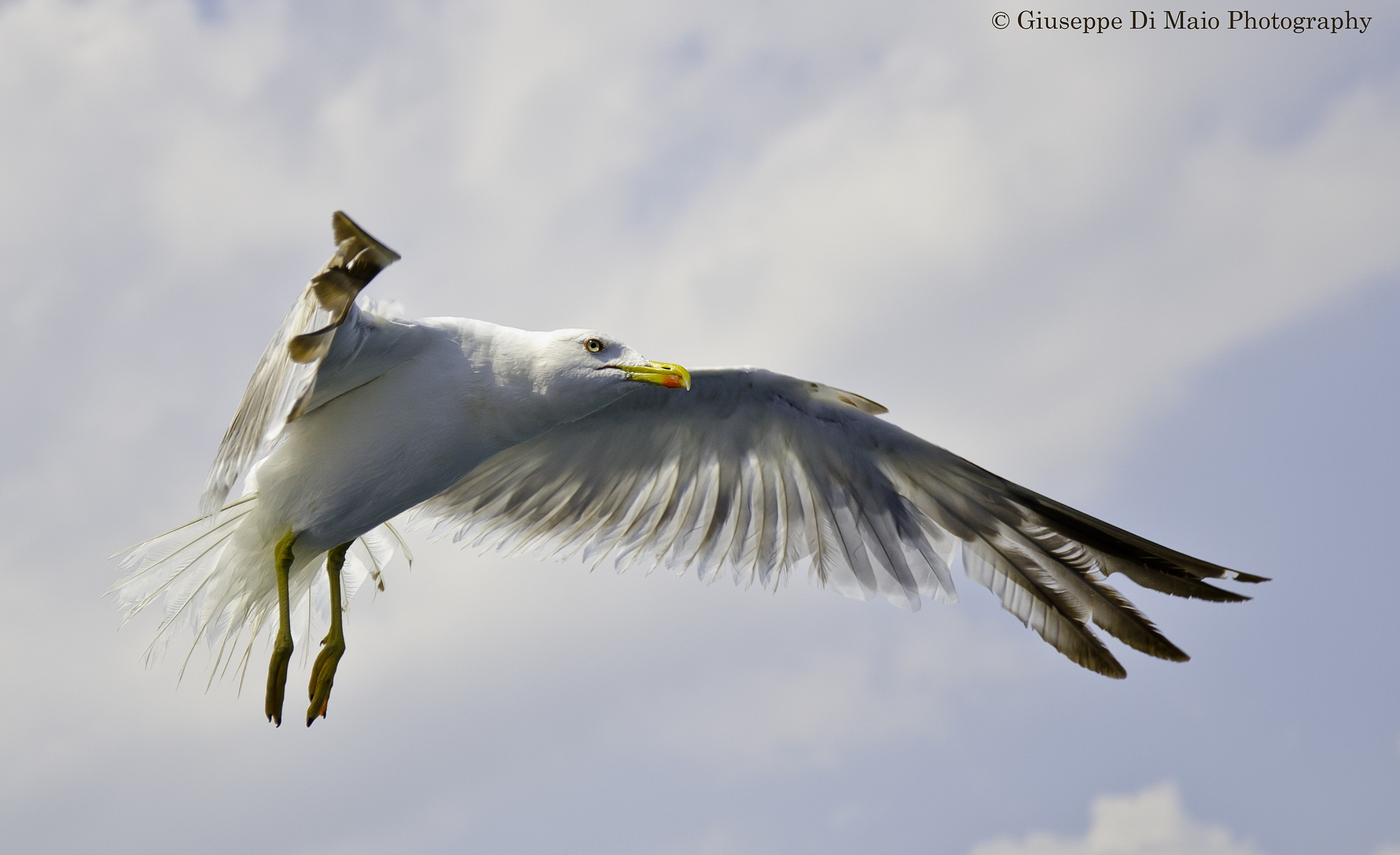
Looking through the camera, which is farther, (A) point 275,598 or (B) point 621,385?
(A) point 275,598

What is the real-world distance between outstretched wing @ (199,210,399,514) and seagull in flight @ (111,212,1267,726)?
0.02 meters

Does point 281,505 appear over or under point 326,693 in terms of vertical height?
over

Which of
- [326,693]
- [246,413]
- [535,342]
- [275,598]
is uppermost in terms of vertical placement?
[535,342]

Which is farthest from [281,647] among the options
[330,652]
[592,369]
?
[592,369]

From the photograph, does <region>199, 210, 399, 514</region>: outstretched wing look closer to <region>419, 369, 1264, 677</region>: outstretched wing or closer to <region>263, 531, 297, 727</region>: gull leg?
<region>263, 531, 297, 727</region>: gull leg

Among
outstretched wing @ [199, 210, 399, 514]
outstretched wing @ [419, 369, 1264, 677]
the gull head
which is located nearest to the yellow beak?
the gull head

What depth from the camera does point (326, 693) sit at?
277 inches

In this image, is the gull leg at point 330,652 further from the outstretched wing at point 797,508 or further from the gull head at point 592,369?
the gull head at point 592,369

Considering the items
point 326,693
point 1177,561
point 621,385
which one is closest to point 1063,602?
point 1177,561

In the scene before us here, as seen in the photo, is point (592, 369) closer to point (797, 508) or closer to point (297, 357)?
point (297, 357)

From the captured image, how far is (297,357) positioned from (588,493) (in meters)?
3.62

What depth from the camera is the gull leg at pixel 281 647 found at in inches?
266

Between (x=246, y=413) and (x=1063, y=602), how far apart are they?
181 inches

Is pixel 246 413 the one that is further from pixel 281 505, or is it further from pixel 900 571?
pixel 900 571
